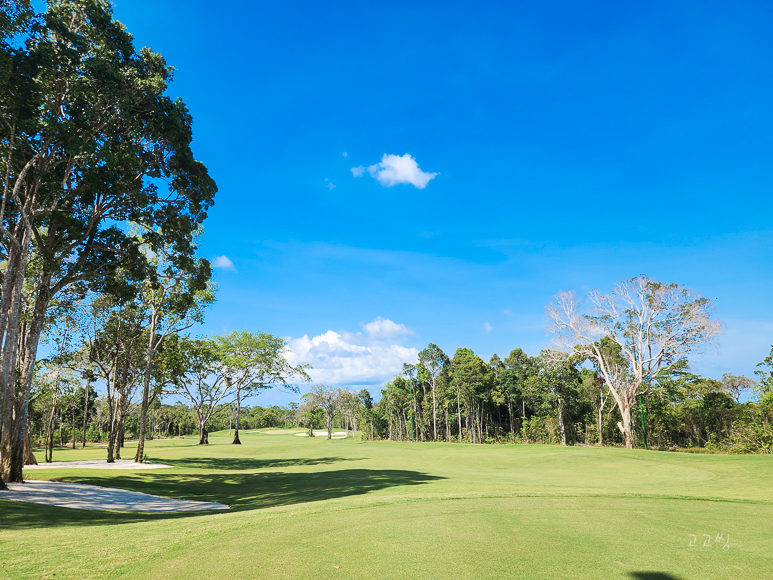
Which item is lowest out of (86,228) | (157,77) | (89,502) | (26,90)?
(89,502)

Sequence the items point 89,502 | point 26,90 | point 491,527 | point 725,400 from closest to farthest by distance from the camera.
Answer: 1. point 491,527
2. point 89,502
3. point 26,90
4. point 725,400

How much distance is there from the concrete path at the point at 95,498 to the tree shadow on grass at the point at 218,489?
835mm

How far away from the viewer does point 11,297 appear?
1508 centimetres

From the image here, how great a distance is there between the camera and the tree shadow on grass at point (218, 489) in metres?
9.78

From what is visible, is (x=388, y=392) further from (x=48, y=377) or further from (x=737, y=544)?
(x=737, y=544)

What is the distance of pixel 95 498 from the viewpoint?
543 inches

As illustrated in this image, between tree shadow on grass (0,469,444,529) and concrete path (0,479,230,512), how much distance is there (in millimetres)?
835

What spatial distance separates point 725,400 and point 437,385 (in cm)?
3639

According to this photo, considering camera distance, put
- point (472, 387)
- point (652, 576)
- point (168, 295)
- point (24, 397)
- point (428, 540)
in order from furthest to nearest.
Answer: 1. point (472, 387)
2. point (168, 295)
3. point (24, 397)
4. point (428, 540)
5. point (652, 576)

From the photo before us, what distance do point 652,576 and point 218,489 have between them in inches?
674

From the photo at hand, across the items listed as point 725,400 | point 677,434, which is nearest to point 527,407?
point 677,434

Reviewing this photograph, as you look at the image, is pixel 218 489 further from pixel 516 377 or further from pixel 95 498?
pixel 516 377

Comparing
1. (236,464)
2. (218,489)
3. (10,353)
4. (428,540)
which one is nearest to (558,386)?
(236,464)

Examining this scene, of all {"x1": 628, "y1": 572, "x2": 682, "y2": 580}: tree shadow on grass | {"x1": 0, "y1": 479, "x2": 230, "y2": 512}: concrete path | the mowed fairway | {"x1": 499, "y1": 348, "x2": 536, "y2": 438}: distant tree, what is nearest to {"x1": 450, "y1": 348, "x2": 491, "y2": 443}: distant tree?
{"x1": 499, "y1": 348, "x2": 536, "y2": 438}: distant tree
